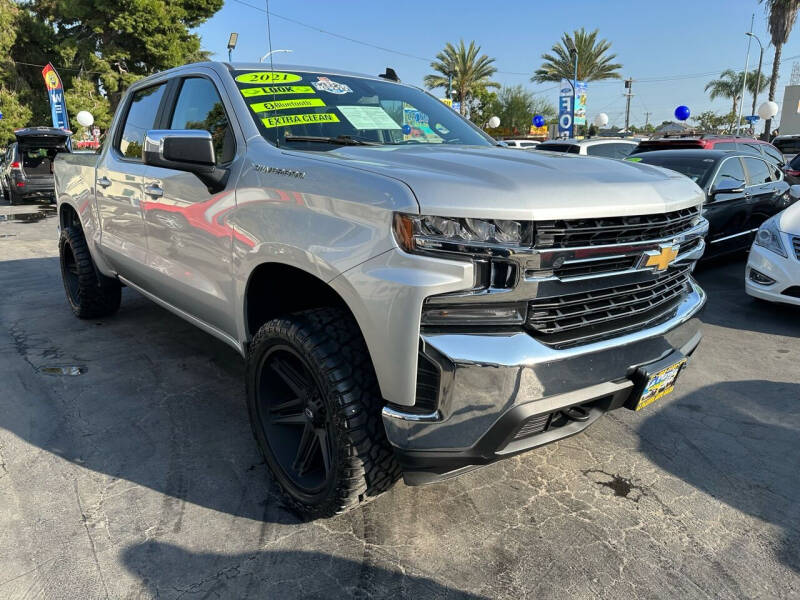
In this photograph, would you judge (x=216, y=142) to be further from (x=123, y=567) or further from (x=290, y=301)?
(x=123, y=567)

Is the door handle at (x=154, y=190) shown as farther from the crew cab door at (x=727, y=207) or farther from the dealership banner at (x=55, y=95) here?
the dealership banner at (x=55, y=95)

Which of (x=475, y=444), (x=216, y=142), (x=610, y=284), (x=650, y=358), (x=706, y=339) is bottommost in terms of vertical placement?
(x=706, y=339)

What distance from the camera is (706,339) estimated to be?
482 centimetres

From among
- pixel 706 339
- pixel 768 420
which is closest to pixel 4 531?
pixel 768 420

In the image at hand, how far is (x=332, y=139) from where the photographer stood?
2779 millimetres

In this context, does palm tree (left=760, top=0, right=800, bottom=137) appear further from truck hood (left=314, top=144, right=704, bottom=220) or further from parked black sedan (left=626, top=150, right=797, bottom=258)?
truck hood (left=314, top=144, right=704, bottom=220)

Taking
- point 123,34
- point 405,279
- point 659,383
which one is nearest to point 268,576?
point 405,279

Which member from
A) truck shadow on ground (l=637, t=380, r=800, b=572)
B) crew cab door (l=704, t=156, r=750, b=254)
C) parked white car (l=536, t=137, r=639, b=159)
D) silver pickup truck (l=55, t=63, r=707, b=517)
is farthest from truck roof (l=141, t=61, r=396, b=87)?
parked white car (l=536, t=137, r=639, b=159)

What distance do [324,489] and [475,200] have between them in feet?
4.11

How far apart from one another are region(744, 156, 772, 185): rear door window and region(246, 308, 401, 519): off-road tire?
7.18 m

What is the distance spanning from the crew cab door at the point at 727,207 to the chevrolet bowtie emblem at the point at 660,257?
16.0 feet

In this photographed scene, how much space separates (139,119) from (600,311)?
11.2 feet

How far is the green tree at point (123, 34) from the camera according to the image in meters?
31.0

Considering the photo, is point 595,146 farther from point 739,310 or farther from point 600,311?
point 600,311
